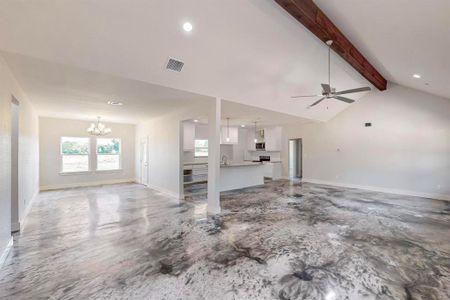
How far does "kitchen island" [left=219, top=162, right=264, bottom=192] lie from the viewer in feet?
23.5

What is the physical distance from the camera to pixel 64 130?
7676 mm

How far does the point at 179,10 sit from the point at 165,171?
199 inches

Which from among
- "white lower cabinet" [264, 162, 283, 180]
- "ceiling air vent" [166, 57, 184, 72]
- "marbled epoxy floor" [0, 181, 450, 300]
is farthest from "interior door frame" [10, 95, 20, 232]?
"white lower cabinet" [264, 162, 283, 180]

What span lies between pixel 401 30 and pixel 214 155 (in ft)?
12.1

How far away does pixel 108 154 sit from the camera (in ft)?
28.6

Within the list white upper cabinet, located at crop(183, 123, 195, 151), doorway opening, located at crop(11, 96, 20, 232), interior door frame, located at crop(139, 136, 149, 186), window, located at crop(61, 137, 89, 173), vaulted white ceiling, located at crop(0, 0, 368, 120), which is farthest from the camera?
interior door frame, located at crop(139, 136, 149, 186)

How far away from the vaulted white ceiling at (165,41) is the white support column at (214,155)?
419 millimetres

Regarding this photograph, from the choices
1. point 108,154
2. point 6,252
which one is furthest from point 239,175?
point 6,252

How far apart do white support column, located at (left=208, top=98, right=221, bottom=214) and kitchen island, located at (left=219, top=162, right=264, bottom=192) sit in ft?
7.30

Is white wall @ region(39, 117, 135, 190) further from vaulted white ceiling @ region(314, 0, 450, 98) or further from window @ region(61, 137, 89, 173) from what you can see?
vaulted white ceiling @ region(314, 0, 450, 98)

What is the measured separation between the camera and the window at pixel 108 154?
848 centimetres

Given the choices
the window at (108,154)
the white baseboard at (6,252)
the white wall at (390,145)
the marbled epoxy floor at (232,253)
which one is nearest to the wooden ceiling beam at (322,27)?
the white wall at (390,145)

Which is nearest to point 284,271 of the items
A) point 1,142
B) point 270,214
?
point 270,214

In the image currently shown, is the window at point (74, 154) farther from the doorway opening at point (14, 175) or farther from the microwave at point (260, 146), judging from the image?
the microwave at point (260, 146)
